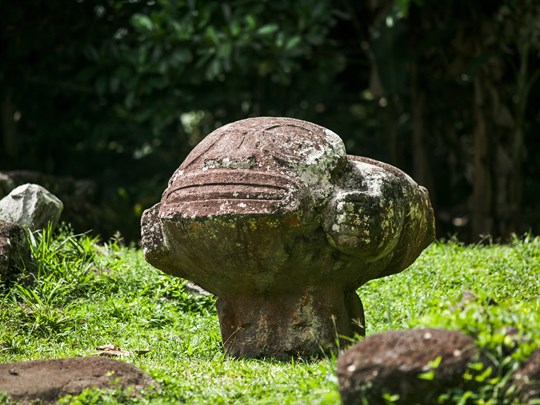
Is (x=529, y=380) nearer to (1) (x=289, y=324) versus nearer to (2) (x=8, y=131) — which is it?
(1) (x=289, y=324)

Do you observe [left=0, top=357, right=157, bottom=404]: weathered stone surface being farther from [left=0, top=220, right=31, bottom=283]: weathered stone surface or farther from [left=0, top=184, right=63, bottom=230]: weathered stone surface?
[left=0, top=184, right=63, bottom=230]: weathered stone surface

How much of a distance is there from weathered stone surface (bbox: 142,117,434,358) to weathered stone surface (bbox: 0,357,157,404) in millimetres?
952

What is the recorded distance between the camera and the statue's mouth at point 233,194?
5.57 m

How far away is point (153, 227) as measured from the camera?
619cm

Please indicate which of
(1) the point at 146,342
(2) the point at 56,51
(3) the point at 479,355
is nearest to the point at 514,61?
(2) the point at 56,51

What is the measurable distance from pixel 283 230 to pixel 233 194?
0.33 m

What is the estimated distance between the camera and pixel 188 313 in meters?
7.84

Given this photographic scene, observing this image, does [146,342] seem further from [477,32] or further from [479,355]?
[477,32]

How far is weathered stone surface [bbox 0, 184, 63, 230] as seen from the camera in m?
8.37

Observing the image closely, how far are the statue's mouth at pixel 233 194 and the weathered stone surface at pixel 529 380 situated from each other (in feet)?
5.81

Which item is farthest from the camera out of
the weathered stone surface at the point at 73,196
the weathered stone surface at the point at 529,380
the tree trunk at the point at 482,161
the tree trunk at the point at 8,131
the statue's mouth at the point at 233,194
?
the tree trunk at the point at 8,131

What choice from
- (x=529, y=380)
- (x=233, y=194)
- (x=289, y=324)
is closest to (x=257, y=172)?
(x=233, y=194)

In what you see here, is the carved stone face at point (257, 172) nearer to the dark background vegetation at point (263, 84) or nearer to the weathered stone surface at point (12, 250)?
the weathered stone surface at point (12, 250)

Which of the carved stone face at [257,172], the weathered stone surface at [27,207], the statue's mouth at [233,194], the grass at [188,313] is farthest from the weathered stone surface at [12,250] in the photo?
the statue's mouth at [233,194]
